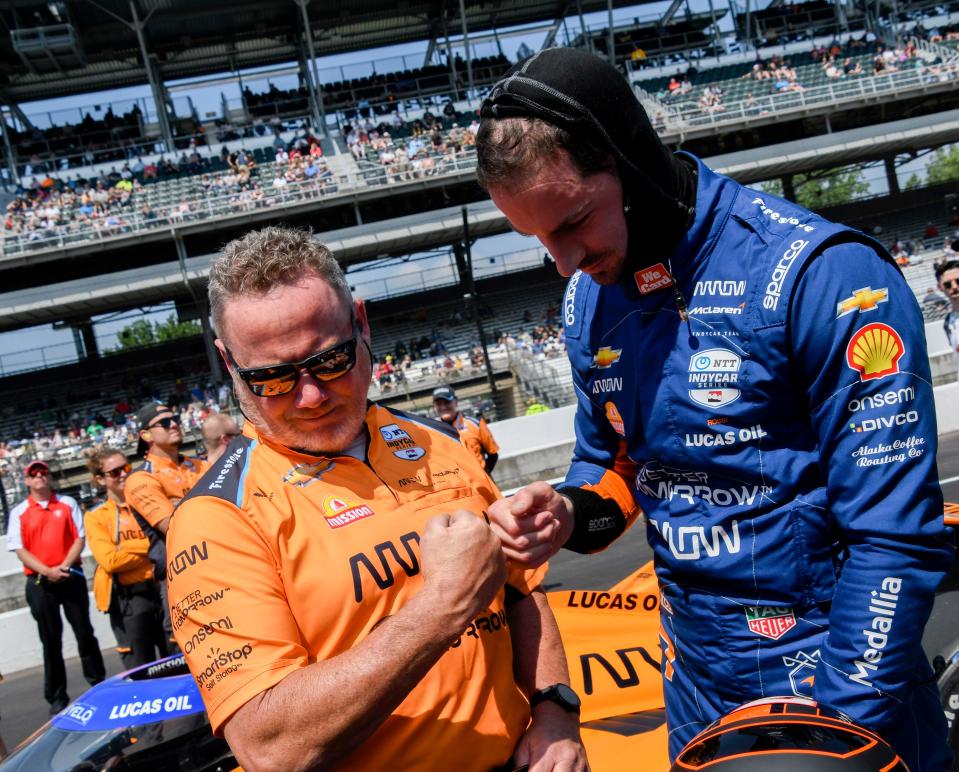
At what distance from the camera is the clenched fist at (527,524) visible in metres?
1.75

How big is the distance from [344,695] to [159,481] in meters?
5.09

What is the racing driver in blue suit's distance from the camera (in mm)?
1492

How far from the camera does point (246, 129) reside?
32812 mm

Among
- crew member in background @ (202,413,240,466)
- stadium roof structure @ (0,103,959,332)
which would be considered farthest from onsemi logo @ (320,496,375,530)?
stadium roof structure @ (0,103,959,332)

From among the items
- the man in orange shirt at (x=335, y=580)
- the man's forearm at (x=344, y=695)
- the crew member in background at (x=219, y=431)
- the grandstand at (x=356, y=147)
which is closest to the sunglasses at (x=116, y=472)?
the crew member in background at (x=219, y=431)

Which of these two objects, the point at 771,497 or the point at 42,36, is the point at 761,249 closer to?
the point at 771,497

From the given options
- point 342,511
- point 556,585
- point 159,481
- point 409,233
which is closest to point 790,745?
point 342,511

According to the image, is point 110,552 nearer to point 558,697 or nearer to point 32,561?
point 32,561

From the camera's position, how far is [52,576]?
22.5 feet

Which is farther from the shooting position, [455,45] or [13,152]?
[455,45]

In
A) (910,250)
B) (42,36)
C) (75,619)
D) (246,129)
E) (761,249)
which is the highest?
(42,36)

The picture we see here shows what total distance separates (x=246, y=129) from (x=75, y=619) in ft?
94.3

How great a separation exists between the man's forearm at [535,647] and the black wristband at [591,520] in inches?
7.7

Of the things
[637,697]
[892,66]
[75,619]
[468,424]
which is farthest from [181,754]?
[892,66]
